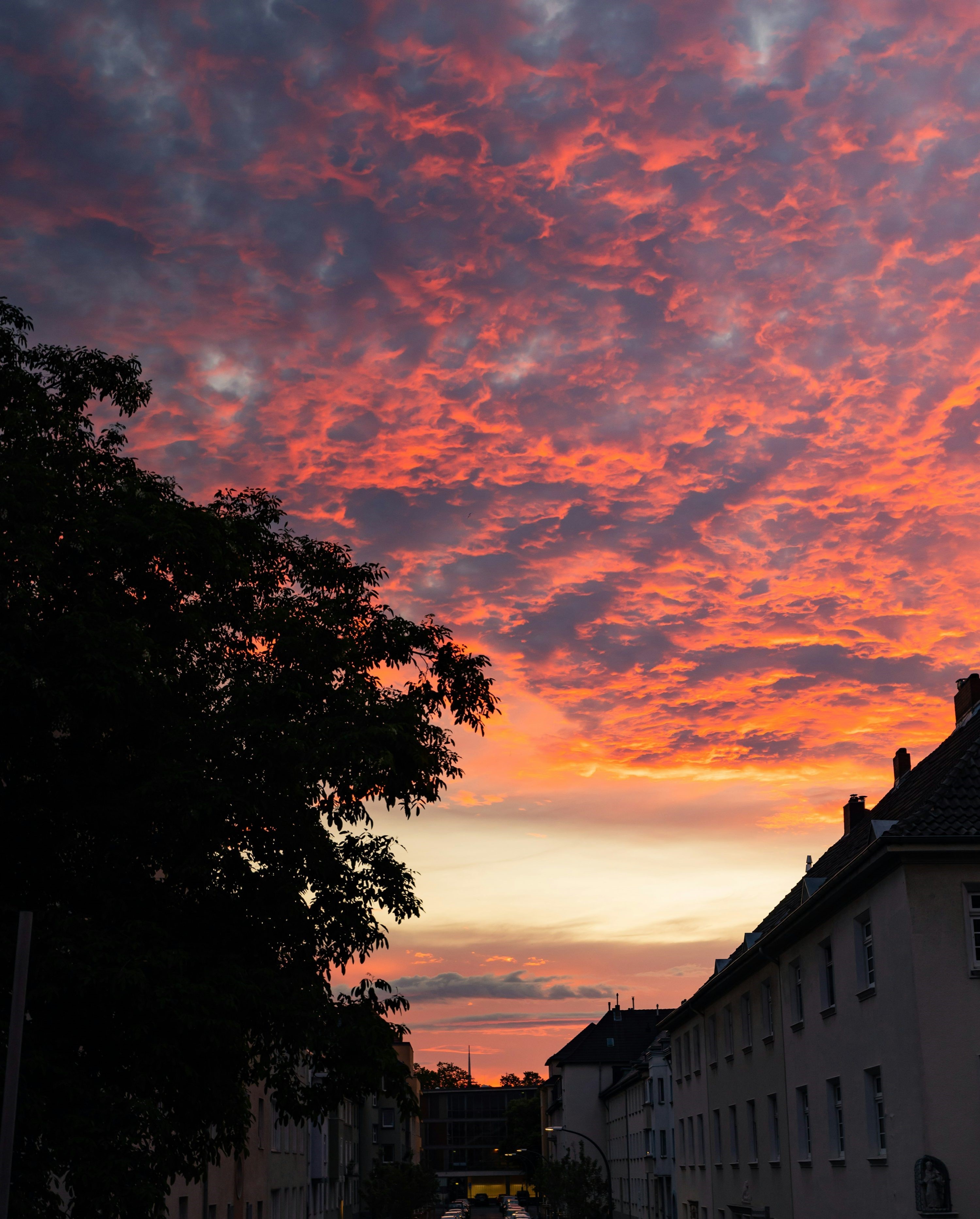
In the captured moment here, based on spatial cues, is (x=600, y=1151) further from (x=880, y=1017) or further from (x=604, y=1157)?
(x=880, y=1017)

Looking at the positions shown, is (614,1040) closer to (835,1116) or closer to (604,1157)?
(604,1157)

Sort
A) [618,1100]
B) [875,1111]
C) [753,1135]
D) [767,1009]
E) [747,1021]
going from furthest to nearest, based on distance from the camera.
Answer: [618,1100] → [747,1021] → [753,1135] → [767,1009] → [875,1111]

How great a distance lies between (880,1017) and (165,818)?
47.8 feet

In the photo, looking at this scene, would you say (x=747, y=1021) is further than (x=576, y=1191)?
No

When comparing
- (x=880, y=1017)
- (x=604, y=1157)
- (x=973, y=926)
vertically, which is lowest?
(x=604, y=1157)

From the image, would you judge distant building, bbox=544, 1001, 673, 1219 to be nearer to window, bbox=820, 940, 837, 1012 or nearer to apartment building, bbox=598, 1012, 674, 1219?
apartment building, bbox=598, 1012, 674, 1219

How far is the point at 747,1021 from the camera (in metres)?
37.4

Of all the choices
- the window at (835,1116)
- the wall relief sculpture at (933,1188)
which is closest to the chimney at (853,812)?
the window at (835,1116)

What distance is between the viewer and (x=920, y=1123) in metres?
20.8

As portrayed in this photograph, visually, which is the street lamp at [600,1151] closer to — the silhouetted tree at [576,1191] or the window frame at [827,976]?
the silhouetted tree at [576,1191]

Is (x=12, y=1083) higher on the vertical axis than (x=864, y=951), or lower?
lower

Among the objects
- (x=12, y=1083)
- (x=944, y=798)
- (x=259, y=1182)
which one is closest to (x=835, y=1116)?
(x=944, y=798)

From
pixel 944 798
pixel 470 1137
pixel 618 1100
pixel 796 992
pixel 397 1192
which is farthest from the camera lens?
pixel 470 1137

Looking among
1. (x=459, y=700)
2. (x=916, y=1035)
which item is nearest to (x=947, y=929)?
(x=916, y=1035)
